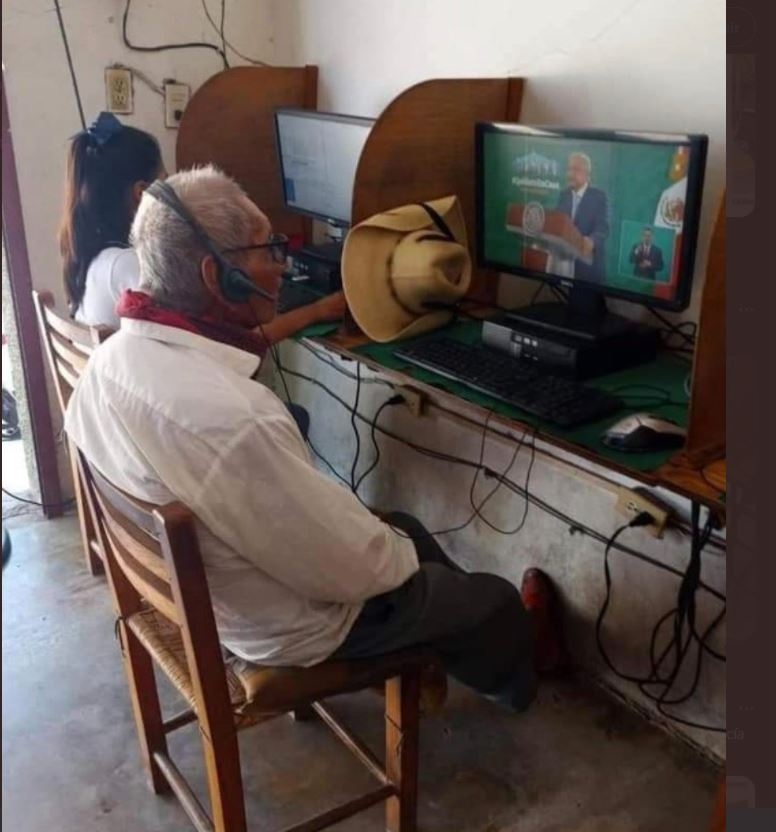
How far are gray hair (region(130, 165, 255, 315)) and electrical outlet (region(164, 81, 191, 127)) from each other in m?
1.38

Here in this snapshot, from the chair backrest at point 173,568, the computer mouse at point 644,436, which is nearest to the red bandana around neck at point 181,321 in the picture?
the chair backrest at point 173,568

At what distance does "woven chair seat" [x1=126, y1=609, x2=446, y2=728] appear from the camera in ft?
4.33

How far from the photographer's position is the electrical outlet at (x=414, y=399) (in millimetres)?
2326

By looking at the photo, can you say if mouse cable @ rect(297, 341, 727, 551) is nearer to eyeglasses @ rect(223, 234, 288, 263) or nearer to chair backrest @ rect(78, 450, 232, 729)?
eyeglasses @ rect(223, 234, 288, 263)

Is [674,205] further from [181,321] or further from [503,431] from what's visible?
[181,321]

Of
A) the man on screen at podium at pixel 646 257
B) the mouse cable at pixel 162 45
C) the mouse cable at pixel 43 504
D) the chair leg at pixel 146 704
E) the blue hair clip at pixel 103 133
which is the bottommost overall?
the mouse cable at pixel 43 504

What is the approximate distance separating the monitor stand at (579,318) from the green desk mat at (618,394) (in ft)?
0.29

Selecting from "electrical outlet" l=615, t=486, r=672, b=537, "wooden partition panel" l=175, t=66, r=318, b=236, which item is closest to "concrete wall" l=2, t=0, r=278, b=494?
"wooden partition panel" l=175, t=66, r=318, b=236

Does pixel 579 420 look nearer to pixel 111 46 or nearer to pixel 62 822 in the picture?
pixel 62 822

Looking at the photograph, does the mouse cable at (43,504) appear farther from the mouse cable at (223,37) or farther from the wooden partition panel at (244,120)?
the mouse cable at (223,37)

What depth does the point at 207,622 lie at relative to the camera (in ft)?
3.86

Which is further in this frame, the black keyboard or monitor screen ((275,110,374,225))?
monitor screen ((275,110,374,225))

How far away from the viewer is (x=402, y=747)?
1535mm

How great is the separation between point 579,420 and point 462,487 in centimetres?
89
